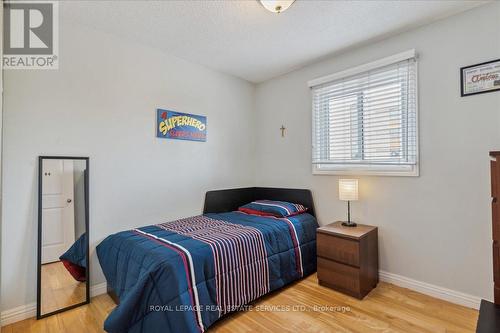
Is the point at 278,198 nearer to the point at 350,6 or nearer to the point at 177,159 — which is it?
the point at 177,159

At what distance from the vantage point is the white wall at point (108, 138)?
6.37 ft

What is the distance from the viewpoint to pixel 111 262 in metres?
2.08

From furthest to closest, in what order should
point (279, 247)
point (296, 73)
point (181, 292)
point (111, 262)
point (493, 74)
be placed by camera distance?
point (296, 73) → point (279, 247) → point (111, 262) → point (493, 74) → point (181, 292)

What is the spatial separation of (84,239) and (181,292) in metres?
1.21

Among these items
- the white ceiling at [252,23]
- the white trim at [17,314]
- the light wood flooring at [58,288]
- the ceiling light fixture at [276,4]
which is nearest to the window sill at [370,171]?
the white ceiling at [252,23]

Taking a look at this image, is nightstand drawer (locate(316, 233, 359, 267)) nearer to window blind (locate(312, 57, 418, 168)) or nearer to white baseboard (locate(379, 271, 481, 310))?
white baseboard (locate(379, 271, 481, 310))

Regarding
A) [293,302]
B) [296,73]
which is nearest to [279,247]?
[293,302]

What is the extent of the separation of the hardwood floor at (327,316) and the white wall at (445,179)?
31 centimetres

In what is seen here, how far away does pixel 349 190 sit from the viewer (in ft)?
8.38

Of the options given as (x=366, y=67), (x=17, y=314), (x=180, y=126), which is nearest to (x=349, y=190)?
(x=366, y=67)

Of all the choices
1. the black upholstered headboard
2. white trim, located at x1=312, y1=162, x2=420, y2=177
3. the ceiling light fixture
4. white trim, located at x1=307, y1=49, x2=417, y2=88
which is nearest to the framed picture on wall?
white trim, located at x1=307, y1=49, x2=417, y2=88

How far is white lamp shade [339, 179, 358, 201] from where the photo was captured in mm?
2545

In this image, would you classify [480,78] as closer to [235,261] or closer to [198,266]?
[235,261]

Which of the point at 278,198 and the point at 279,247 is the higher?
the point at 278,198
